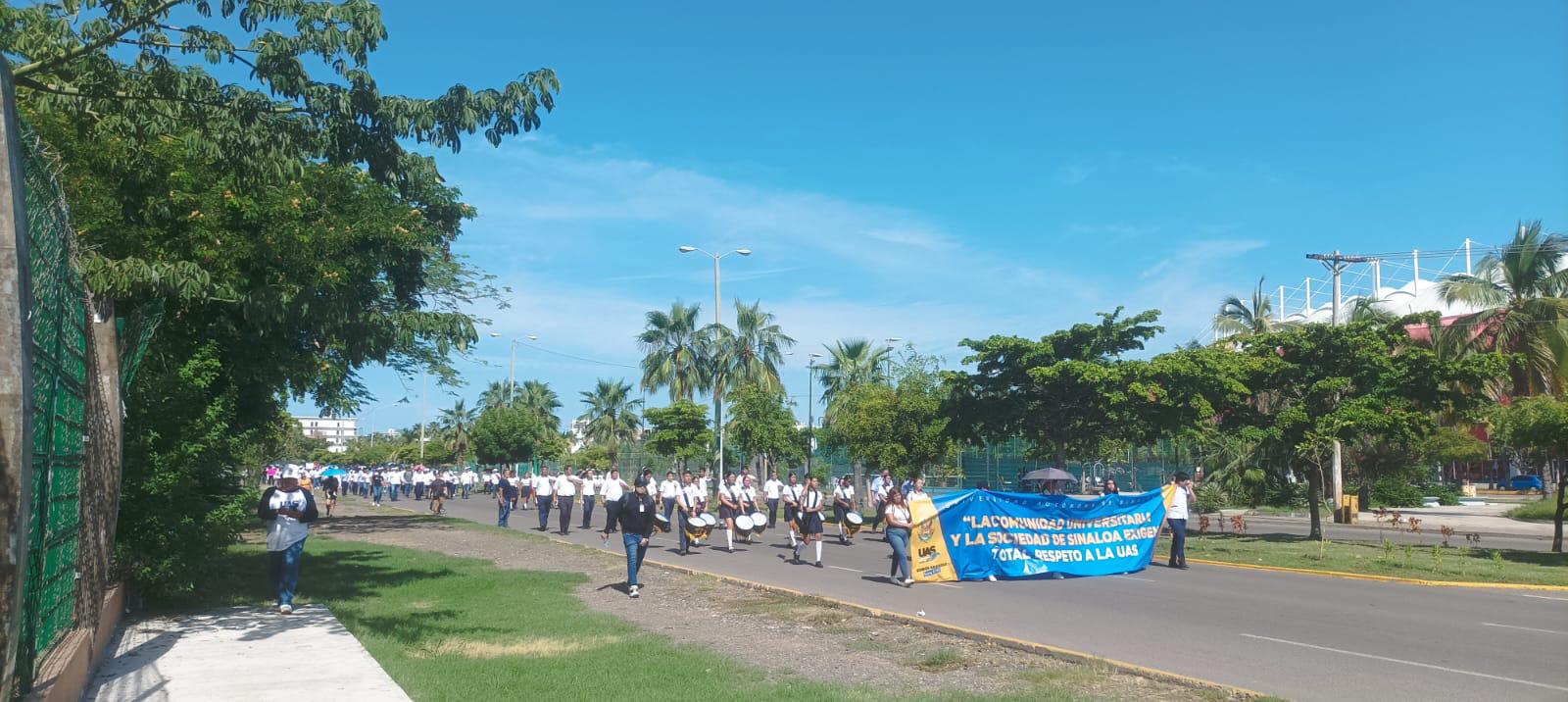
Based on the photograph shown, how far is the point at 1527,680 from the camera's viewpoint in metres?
9.17

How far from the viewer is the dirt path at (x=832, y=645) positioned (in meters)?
8.76

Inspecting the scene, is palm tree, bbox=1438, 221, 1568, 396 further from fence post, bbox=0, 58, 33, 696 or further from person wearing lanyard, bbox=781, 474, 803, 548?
fence post, bbox=0, 58, 33, 696

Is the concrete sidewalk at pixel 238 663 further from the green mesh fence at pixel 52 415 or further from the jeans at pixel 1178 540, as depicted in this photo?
the jeans at pixel 1178 540

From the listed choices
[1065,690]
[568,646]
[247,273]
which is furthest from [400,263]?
[1065,690]

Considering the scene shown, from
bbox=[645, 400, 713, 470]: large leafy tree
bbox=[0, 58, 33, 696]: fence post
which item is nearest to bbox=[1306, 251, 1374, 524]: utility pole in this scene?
bbox=[645, 400, 713, 470]: large leafy tree

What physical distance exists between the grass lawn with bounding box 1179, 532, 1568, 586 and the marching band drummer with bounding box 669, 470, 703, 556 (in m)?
8.92

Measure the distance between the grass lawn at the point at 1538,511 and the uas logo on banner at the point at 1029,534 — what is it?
2463cm

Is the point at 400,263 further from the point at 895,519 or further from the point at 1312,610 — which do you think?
the point at 1312,610

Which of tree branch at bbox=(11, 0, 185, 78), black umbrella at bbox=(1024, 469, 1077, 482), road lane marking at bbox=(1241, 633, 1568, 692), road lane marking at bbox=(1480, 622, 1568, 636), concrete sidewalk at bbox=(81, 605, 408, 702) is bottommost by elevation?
road lane marking at bbox=(1480, 622, 1568, 636)

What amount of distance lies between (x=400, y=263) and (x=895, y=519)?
29.3ft

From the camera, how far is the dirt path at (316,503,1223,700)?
8758 millimetres

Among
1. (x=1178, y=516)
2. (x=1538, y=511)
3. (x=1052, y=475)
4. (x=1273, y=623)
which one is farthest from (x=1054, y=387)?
(x=1538, y=511)

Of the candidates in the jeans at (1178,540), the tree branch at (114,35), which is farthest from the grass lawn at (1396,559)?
the tree branch at (114,35)

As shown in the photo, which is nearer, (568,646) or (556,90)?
(556,90)
